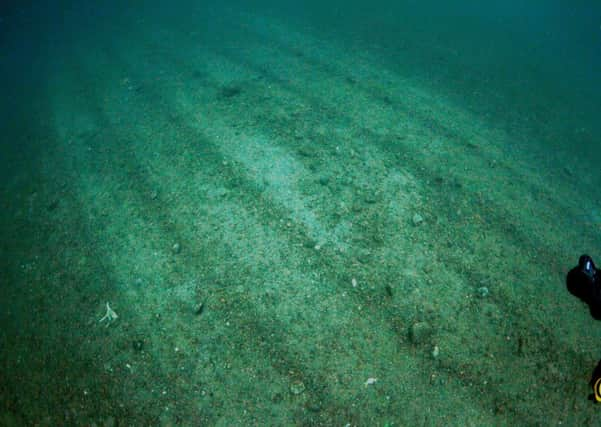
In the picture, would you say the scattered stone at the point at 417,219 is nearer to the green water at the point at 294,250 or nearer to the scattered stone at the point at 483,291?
the green water at the point at 294,250

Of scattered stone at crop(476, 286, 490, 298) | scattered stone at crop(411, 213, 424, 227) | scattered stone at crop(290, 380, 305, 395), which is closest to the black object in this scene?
scattered stone at crop(476, 286, 490, 298)

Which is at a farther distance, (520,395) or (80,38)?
(80,38)

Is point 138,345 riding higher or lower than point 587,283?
lower

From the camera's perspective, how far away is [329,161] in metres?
5.38

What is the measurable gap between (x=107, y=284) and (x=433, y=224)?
4.90 m

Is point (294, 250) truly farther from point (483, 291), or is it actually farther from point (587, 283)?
point (587, 283)

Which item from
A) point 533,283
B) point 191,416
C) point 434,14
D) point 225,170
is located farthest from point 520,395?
point 434,14

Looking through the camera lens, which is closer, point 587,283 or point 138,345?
point 587,283

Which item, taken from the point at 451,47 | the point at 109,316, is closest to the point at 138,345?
the point at 109,316

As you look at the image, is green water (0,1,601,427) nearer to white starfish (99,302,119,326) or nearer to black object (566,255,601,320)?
white starfish (99,302,119,326)

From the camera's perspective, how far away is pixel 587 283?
8.75 ft

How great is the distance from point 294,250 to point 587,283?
3.11 m

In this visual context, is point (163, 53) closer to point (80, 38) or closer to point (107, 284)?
point (80, 38)

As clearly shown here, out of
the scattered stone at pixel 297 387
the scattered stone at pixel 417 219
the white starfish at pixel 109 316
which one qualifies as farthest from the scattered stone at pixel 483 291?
the white starfish at pixel 109 316
